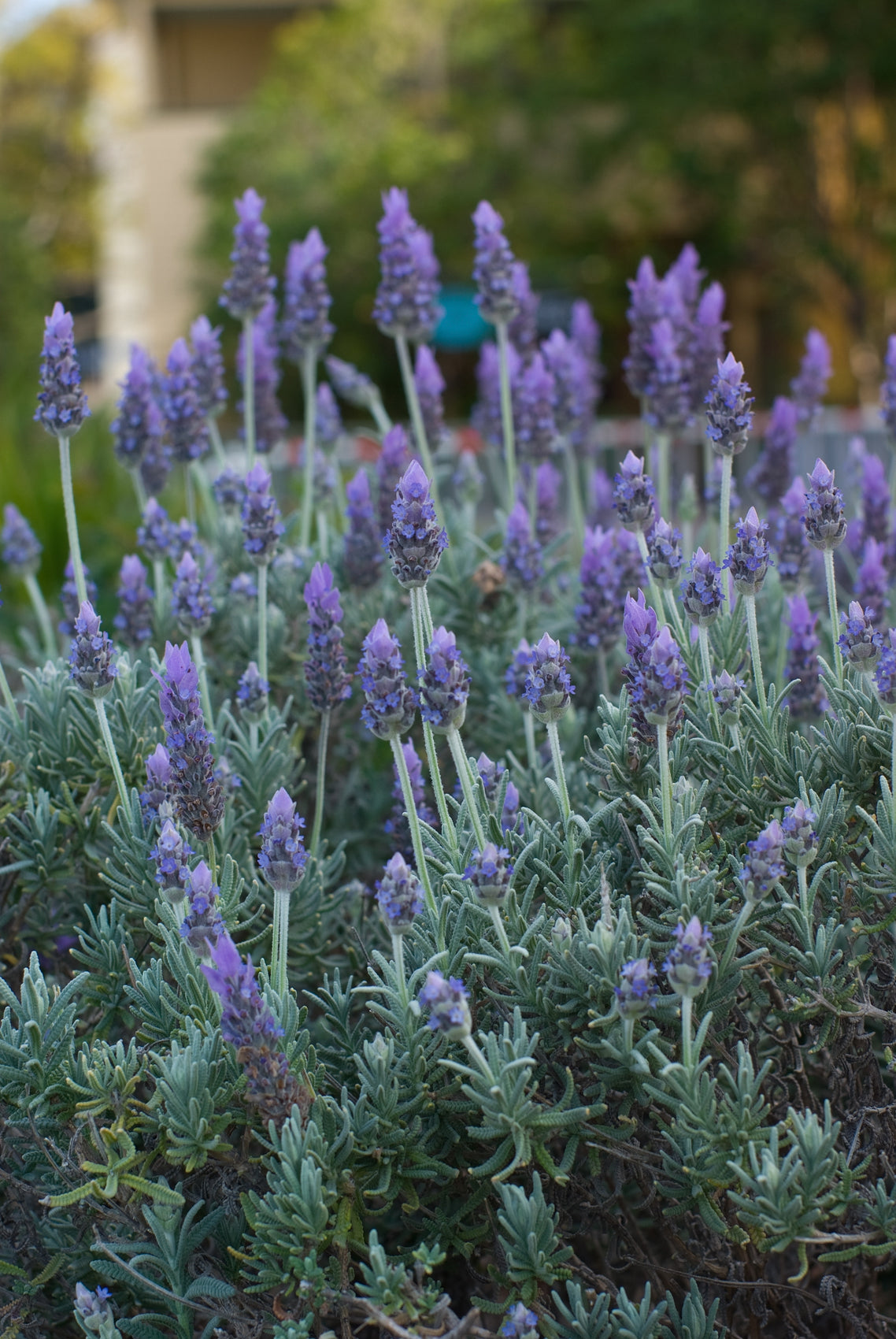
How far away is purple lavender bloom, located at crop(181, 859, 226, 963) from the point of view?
1597 millimetres

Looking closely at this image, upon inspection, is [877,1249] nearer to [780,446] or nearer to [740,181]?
[780,446]

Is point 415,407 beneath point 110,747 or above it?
above

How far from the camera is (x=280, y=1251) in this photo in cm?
153

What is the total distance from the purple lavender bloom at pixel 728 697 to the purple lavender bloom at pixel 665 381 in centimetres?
108

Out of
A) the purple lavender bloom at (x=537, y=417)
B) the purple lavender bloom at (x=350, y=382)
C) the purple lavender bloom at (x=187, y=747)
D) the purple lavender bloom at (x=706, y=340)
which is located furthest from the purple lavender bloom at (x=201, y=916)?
the purple lavender bloom at (x=350, y=382)

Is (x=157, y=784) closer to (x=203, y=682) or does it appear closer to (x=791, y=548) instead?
(x=203, y=682)

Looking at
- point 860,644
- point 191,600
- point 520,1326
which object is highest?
point 191,600

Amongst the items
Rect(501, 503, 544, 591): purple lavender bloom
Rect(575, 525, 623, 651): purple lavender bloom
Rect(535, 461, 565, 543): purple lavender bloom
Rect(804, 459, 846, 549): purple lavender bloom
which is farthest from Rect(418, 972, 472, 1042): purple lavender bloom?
Rect(535, 461, 565, 543): purple lavender bloom

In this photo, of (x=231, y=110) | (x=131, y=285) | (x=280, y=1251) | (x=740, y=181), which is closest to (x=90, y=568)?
(x=280, y=1251)

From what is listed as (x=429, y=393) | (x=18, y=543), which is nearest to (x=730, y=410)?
(x=429, y=393)

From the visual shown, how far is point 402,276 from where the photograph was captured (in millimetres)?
2807

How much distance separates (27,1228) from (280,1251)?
50 cm

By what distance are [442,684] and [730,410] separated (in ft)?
2.27

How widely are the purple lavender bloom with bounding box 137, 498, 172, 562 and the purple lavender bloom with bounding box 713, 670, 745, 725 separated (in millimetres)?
1173
